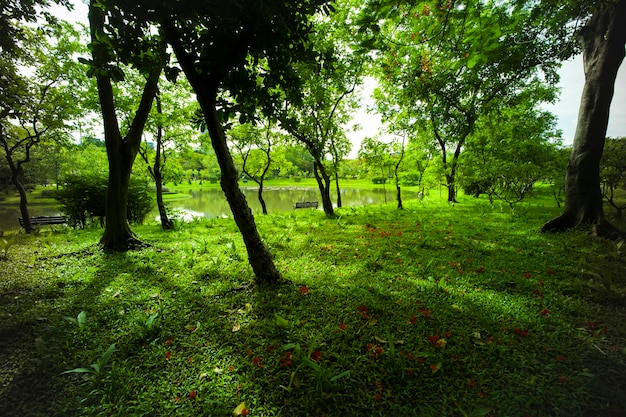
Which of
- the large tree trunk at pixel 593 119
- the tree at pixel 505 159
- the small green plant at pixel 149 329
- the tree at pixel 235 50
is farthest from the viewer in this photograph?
the tree at pixel 505 159

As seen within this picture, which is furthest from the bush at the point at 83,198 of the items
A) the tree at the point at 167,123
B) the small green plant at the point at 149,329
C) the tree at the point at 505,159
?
the tree at the point at 505,159

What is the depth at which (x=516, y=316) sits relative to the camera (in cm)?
322

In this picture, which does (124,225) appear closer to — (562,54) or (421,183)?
(562,54)

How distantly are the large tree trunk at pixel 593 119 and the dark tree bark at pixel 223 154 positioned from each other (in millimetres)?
8116

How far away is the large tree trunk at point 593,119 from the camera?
608 cm

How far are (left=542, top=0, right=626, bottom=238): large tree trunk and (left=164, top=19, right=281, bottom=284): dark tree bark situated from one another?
26.6 ft

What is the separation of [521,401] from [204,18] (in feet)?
17.9

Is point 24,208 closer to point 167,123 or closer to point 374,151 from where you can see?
point 167,123

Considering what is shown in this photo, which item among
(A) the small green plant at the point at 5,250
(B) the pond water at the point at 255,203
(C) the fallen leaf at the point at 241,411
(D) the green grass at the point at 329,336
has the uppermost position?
(A) the small green plant at the point at 5,250

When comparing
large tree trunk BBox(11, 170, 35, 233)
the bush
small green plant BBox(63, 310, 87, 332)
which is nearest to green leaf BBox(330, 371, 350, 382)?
small green plant BBox(63, 310, 87, 332)

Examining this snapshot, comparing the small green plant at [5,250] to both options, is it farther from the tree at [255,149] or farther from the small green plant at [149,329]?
the tree at [255,149]

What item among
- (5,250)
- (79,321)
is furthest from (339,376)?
(5,250)

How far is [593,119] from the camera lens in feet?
21.2

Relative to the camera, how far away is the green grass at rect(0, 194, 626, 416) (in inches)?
86.2
